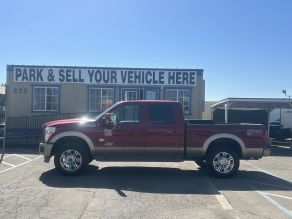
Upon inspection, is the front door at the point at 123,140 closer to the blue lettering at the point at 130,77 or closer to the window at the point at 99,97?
the blue lettering at the point at 130,77

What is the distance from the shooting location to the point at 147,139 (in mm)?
10898

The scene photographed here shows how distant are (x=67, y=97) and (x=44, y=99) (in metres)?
1.28

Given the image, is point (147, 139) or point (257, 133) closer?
point (147, 139)

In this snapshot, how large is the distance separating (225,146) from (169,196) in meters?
3.15

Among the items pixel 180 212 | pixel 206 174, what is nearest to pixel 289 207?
pixel 180 212

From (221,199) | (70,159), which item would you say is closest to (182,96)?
(70,159)

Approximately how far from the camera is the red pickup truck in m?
10.8

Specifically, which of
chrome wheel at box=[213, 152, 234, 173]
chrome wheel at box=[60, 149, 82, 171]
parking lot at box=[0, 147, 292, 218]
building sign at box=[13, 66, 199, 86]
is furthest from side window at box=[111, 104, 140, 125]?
building sign at box=[13, 66, 199, 86]

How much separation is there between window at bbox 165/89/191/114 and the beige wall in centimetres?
23

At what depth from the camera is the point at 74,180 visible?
400 inches

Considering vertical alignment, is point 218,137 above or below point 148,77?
below

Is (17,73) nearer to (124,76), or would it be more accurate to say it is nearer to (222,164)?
(124,76)

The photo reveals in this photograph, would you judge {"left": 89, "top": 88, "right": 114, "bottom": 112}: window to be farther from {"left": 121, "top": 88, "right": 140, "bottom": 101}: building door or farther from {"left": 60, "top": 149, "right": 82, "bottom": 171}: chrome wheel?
{"left": 60, "top": 149, "right": 82, "bottom": 171}: chrome wheel

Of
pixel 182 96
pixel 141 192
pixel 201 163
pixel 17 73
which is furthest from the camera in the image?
pixel 182 96
